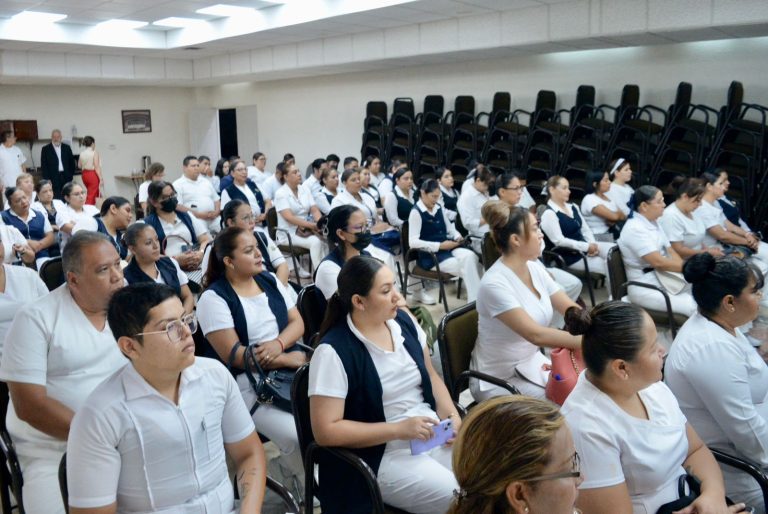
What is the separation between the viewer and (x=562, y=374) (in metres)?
2.50

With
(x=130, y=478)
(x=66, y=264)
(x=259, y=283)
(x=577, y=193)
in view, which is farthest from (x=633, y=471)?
(x=577, y=193)

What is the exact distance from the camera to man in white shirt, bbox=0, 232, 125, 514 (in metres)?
2.07

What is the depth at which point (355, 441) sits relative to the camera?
6.57 ft

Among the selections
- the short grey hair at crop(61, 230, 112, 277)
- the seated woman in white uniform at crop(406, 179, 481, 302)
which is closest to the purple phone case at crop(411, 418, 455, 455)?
the short grey hair at crop(61, 230, 112, 277)

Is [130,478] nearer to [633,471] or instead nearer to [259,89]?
[633,471]

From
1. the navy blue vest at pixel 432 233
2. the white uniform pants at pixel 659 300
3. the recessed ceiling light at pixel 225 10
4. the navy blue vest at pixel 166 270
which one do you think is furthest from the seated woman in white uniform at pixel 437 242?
the recessed ceiling light at pixel 225 10

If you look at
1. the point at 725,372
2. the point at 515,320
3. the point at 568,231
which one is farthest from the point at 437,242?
the point at 725,372

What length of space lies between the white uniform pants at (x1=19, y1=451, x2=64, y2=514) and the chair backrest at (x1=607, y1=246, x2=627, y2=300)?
3322 millimetres

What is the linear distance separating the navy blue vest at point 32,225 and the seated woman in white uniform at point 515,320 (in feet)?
13.1

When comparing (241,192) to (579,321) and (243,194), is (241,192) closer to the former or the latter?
(243,194)

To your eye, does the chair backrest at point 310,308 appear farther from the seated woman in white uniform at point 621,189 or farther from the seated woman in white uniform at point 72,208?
the seated woman in white uniform at point 621,189

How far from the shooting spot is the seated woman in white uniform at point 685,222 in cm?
487

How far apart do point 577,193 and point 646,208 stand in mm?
4011

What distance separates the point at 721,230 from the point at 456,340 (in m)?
3.51
